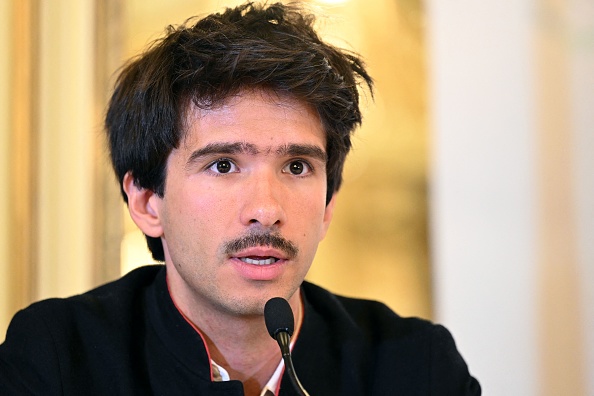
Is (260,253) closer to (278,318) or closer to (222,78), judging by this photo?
(278,318)

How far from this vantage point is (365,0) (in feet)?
9.02

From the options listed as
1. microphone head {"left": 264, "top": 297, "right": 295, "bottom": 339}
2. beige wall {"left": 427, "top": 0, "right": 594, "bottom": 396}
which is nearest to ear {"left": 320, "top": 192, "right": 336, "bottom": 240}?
microphone head {"left": 264, "top": 297, "right": 295, "bottom": 339}

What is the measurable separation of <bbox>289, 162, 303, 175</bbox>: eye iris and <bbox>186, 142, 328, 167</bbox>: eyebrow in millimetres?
24

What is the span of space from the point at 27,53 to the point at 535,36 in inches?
61.0

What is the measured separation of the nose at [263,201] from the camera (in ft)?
4.63

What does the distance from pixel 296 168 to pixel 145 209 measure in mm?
342

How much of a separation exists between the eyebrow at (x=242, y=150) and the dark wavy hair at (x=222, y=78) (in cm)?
7

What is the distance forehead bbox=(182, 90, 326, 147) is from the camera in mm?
1477

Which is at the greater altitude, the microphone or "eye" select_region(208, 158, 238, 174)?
"eye" select_region(208, 158, 238, 174)

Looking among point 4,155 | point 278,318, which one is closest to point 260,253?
point 278,318

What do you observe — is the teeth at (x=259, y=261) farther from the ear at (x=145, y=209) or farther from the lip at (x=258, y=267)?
the ear at (x=145, y=209)

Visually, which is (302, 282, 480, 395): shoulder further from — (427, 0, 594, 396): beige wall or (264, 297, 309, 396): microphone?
(427, 0, 594, 396): beige wall

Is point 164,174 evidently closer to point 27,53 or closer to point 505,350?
point 27,53

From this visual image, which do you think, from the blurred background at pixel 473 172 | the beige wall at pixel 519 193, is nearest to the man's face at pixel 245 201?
the blurred background at pixel 473 172
